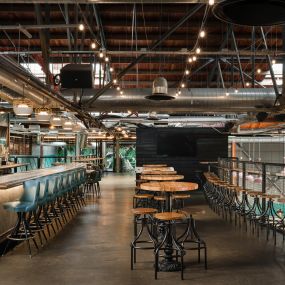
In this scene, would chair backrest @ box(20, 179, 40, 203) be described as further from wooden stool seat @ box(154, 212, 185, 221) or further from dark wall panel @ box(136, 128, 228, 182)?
dark wall panel @ box(136, 128, 228, 182)

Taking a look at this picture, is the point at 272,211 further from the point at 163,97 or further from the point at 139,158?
the point at 139,158

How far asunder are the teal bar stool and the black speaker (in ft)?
7.47

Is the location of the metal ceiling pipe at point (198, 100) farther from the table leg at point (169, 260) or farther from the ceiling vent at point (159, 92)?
the table leg at point (169, 260)

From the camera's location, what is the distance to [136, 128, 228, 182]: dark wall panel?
1366 cm

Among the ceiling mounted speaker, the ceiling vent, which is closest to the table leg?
the ceiling vent

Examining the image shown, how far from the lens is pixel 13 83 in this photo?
5477 mm

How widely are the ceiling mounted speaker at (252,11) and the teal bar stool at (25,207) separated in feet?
12.7

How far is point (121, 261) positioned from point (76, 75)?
140 inches

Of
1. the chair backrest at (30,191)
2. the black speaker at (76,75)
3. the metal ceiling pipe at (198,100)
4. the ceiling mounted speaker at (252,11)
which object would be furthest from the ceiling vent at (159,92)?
the ceiling mounted speaker at (252,11)

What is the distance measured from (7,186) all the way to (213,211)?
507cm

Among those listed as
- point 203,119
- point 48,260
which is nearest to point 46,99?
point 48,260

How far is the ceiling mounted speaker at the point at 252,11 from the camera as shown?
1.55m

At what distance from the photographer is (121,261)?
14.7 feet

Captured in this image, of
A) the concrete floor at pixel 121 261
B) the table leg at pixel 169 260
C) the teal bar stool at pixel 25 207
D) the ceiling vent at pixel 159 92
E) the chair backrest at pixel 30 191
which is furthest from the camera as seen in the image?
the ceiling vent at pixel 159 92
